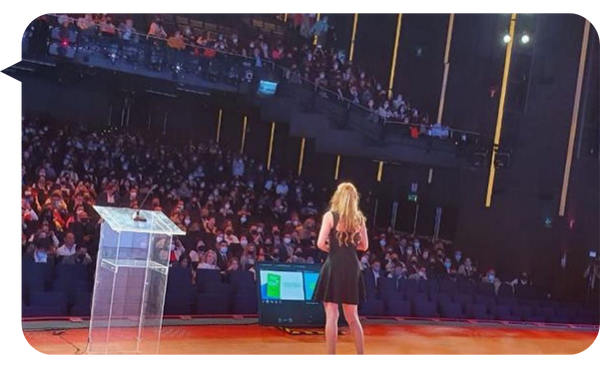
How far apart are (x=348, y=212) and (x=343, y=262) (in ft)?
1.08

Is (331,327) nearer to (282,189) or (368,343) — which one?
(368,343)

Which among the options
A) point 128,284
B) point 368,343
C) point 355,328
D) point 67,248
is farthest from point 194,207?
point 355,328

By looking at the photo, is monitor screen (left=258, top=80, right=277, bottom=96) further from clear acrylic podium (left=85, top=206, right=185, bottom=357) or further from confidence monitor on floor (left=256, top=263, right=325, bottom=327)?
clear acrylic podium (left=85, top=206, right=185, bottom=357)

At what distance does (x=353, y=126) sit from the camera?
12336 mm

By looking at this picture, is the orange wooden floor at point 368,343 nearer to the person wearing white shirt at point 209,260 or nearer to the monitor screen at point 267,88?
the person wearing white shirt at point 209,260

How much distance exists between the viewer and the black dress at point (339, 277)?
4.17 m

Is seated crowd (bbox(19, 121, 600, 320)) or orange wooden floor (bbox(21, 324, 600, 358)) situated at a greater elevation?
seated crowd (bbox(19, 121, 600, 320))

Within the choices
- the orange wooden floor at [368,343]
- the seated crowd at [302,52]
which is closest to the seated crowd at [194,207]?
the orange wooden floor at [368,343]

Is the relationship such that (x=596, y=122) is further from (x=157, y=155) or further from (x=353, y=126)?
(x=157, y=155)

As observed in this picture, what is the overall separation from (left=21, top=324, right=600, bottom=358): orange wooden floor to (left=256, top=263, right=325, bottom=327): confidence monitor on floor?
154 mm

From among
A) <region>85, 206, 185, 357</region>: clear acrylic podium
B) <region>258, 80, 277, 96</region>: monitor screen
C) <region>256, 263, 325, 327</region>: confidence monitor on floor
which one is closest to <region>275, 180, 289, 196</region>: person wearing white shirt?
<region>258, 80, 277, 96</region>: monitor screen

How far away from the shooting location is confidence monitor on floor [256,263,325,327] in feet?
18.6

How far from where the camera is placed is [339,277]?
4.18 metres

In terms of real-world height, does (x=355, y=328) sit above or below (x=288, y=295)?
above
